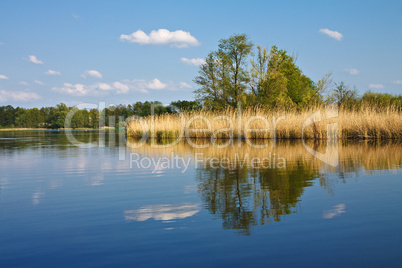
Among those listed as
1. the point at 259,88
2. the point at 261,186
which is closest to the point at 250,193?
the point at 261,186

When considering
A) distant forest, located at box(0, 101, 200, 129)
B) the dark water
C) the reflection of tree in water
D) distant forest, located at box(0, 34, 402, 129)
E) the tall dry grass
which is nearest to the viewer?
the dark water

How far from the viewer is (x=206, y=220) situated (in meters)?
3.47

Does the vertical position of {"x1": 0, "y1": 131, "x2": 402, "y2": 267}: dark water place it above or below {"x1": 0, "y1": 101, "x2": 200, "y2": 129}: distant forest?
below

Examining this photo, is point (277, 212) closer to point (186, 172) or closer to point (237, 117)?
point (186, 172)

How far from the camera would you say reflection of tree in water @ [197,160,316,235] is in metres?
3.57

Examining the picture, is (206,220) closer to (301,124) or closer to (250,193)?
(250,193)

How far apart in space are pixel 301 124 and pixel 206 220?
53.7ft

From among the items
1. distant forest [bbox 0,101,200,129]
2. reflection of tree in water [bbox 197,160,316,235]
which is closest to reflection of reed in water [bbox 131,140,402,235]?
reflection of tree in water [bbox 197,160,316,235]

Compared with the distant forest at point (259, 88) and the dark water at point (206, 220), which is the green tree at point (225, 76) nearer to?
the distant forest at point (259, 88)

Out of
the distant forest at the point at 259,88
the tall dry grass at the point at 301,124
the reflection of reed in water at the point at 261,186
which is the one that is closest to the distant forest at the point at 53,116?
the distant forest at the point at 259,88

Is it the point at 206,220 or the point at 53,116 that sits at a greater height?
the point at 53,116

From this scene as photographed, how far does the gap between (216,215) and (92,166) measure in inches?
224

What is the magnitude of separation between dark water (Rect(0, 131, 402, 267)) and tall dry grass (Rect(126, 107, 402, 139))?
12338 mm

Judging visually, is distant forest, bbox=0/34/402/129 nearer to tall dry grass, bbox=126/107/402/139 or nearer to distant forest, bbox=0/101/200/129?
tall dry grass, bbox=126/107/402/139
